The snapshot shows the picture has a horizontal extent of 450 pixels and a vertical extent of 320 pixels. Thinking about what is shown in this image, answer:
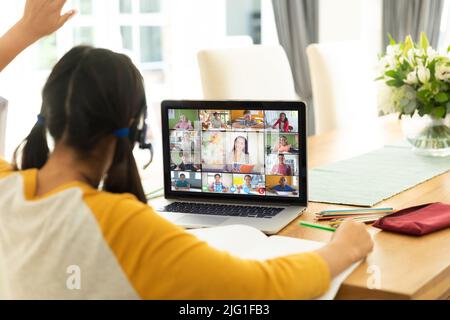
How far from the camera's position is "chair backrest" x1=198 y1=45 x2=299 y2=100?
2738mm

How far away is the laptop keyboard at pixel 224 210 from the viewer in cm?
162

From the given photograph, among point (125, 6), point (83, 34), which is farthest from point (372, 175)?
point (125, 6)

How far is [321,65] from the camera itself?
128 inches

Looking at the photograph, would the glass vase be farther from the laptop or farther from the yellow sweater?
the yellow sweater

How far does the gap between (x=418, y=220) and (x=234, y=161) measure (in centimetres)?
44

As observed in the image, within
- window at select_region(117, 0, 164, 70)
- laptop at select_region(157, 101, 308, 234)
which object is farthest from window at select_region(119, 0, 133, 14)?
laptop at select_region(157, 101, 308, 234)

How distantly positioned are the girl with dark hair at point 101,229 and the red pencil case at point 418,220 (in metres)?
0.42

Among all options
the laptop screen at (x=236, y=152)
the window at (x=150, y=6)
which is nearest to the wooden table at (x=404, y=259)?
the laptop screen at (x=236, y=152)

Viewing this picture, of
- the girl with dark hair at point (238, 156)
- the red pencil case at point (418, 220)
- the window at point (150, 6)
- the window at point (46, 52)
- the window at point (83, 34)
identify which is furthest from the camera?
the window at point (150, 6)

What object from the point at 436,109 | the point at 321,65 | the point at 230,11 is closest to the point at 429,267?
the point at 436,109

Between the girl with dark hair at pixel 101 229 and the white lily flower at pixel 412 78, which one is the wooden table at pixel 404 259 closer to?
the girl with dark hair at pixel 101 229

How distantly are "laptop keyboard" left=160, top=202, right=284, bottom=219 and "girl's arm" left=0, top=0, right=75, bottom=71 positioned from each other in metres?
0.50

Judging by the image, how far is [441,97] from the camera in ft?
7.20

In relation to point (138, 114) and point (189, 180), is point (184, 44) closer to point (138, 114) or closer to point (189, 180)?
point (189, 180)
